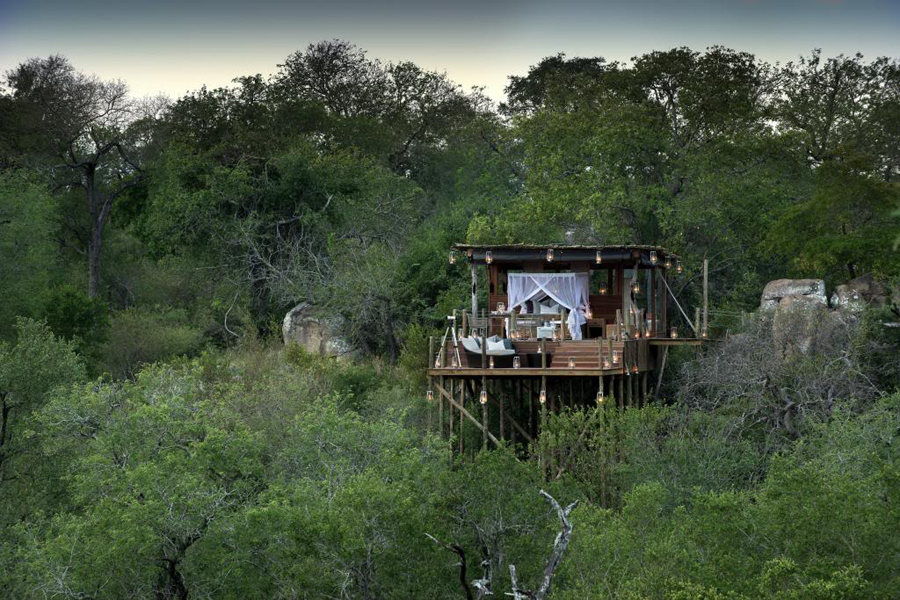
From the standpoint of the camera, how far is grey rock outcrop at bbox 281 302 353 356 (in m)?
46.0

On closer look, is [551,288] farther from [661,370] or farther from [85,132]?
[85,132]

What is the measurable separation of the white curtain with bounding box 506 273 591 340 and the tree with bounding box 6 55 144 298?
2420 cm

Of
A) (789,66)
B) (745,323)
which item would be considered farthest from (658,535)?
(789,66)

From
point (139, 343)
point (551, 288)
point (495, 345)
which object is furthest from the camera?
point (139, 343)

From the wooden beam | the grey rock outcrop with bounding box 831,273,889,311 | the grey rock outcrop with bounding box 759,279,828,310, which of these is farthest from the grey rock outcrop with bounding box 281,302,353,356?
the grey rock outcrop with bounding box 831,273,889,311

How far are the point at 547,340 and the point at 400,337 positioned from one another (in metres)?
13.2

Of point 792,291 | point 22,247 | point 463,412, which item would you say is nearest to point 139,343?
point 22,247

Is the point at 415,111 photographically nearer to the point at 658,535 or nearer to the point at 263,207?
the point at 263,207

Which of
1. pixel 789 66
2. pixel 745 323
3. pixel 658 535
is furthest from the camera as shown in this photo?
pixel 789 66

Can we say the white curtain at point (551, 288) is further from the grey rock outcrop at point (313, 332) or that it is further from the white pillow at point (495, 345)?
the grey rock outcrop at point (313, 332)

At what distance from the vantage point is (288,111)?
58.2 meters

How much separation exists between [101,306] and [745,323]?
2077 centimetres

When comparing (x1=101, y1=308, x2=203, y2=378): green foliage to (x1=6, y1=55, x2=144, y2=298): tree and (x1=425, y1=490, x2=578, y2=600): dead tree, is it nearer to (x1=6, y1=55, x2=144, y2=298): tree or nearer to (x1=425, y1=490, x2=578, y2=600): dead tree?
(x1=6, y1=55, x2=144, y2=298): tree

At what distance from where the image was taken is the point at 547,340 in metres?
32.1
